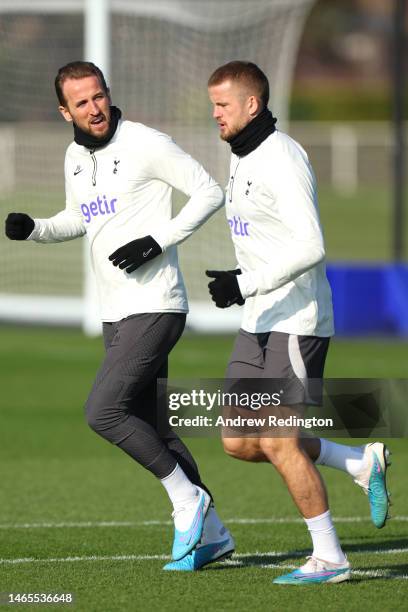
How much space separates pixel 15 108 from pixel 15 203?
1.31 m

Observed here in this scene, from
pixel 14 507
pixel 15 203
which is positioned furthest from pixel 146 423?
pixel 15 203

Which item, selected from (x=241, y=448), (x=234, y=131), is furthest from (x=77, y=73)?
(x=241, y=448)

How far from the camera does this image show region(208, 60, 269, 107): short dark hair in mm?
6898

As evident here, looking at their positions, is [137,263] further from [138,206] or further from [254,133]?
[254,133]

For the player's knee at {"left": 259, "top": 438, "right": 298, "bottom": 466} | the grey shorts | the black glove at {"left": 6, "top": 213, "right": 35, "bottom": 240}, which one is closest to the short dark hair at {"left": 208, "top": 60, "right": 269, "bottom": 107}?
the grey shorts

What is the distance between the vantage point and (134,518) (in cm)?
895

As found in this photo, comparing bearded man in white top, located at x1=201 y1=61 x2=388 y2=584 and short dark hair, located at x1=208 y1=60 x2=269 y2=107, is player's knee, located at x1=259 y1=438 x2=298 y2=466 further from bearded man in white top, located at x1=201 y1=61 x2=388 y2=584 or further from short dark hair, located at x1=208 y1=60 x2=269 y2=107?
short dark hair, located at x1=208 y1=60 x2=269 y2=107

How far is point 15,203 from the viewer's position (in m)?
20.9

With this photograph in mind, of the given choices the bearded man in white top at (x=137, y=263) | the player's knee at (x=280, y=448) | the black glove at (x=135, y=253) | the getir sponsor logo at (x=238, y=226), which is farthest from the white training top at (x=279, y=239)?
the player's knee at (x=280, y=448)

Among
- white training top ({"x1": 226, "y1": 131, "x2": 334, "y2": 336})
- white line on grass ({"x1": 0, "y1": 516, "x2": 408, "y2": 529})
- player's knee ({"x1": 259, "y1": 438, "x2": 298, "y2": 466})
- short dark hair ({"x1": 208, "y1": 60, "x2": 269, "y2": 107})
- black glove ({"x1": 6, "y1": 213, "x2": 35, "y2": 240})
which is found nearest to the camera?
white training top ({"x1": 226, "y1": 131, "x2": 334, "y2": 336})

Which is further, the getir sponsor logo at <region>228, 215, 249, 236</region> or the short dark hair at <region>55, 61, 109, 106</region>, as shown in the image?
the short dark hair at <region>55, 61, 109, 106</region>

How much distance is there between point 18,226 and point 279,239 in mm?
1480

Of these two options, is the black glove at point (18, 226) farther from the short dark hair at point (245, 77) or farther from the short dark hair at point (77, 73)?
the short dark hair at point (245, 77)

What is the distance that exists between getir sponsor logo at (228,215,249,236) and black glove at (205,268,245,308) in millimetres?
400
